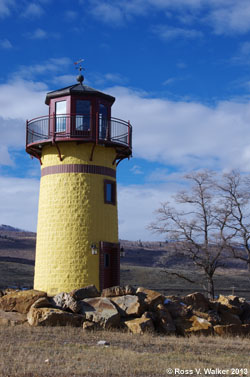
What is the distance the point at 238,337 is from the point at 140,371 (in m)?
8.05

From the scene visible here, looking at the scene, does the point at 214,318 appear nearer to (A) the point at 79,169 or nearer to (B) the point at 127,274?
(A) the point at 79,169

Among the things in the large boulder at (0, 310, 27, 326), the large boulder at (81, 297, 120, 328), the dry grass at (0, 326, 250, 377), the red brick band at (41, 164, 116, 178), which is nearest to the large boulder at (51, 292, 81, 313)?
the large boulder at (81, 297, 120, 328)

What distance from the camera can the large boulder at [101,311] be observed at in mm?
19422

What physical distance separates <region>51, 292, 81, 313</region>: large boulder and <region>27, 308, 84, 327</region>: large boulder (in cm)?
45

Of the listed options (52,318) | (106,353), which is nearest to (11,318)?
(52,318)

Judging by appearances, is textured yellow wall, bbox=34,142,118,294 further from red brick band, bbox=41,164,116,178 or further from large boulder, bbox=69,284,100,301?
large boulder, bbox=69,284,100,301

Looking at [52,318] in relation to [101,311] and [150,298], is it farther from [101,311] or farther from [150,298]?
[150,298]

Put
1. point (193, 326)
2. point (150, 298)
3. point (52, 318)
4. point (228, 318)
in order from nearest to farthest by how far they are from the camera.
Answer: point (52, 318), point (193, 326), point (150, 298), point (228, 318)

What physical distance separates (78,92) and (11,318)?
35.9 feet

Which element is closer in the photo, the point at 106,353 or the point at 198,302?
the point at 106,353

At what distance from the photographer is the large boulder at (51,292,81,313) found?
20047mm

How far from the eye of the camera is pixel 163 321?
2012 centimetres

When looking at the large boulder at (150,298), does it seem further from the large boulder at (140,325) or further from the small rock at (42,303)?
the small rock at (42,303)

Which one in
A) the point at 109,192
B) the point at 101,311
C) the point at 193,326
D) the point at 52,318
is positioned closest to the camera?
the point at 52,318
